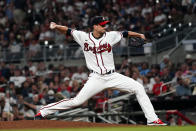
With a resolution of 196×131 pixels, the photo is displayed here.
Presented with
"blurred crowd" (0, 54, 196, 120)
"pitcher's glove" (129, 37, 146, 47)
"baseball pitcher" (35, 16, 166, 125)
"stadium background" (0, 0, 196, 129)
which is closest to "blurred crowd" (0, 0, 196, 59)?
"stadium background" (0, 0, 196, 129)

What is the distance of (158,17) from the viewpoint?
1836 centimetres

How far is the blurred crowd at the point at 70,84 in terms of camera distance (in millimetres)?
14336

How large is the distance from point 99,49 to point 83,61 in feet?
28.3

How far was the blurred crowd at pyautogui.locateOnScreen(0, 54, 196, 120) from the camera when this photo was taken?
1434 centimetres

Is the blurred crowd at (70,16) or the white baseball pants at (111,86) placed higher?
the blurred crowd at (70,16)

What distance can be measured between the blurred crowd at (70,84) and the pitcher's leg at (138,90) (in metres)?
4.55

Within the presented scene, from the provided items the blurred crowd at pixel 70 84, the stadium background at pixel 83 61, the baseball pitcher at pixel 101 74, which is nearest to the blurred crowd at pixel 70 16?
the stadium background at pixel 83 61

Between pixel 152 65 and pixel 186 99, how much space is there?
10.1 feet

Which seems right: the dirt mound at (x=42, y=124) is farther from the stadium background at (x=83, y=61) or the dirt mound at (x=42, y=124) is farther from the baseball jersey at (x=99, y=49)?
the stadium background at (x=83, y=61)

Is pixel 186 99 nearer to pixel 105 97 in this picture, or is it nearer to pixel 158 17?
pixel 105 97

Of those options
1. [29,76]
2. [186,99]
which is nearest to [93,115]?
[186,99]

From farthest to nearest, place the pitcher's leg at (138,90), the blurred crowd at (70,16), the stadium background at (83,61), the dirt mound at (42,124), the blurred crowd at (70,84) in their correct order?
the blurred crowd at (70,16) < the blurred crowd at (70,84) < the stadium background at (83,61) < the dirt mound at (42,124) < the pitcher's leg at (138,90)

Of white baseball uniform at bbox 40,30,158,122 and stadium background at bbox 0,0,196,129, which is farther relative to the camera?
stadium background at bbox 0,0,196,129

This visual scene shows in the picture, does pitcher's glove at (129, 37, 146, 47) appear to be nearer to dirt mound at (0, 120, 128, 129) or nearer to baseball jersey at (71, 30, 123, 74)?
baseball jersey at (71, 30, 123, 74)
